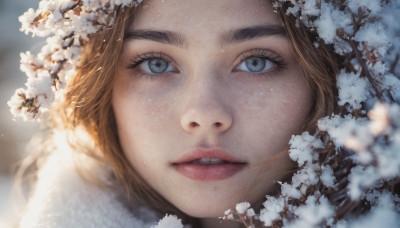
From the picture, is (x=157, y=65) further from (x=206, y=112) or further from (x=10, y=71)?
(x=10, y=71)

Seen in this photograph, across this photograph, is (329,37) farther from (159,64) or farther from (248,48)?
(159,64)

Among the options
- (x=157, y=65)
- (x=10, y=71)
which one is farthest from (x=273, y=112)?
(x=10, y=71)

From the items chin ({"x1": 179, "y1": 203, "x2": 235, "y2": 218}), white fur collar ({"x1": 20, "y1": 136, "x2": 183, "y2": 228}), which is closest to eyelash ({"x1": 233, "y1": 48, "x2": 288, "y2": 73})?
chin ({"x1": 179, "y1": 203, "x2": 235, "y2": 218})

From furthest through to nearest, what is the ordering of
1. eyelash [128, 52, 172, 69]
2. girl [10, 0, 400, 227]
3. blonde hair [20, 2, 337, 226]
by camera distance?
eyelash [128, 52, 172, 69]
blonde hair [20, 2, 337, 226]
girl [10, 0, 400, 227]

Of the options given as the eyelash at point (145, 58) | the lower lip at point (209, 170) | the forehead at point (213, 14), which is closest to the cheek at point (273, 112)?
the lower lip at point (209, 170)

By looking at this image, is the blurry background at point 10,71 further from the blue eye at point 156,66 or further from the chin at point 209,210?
the chin at point 209,210

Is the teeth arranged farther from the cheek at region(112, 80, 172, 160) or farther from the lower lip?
the cheek at region(112, 80, 172, 160)

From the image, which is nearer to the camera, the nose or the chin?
the nose
